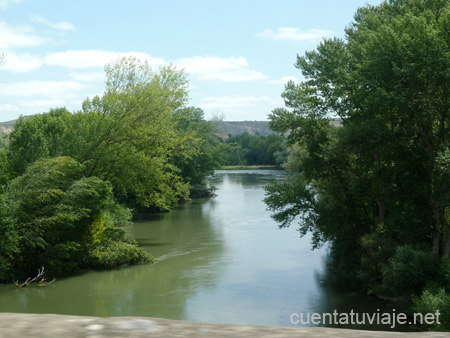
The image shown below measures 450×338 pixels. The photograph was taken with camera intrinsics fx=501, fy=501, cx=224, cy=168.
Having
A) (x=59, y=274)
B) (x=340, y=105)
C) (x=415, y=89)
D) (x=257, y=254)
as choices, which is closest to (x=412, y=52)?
(x=415, y=89)

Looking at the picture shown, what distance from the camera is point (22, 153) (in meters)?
24.2

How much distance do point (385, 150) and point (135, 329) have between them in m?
17.8

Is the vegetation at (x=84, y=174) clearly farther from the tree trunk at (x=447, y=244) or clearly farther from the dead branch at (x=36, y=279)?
the tree trunk at (x=447, y=244)

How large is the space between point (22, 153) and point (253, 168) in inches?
3048

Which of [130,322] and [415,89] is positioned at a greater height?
[415,89]

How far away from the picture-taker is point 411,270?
15.9 meters

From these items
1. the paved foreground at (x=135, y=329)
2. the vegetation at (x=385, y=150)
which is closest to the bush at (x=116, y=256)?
the vegetation at (x=385, y=150)

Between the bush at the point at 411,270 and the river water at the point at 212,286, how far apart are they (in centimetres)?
157

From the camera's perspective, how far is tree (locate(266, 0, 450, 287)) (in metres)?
17.2

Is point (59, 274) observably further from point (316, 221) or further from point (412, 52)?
point (412, 52)

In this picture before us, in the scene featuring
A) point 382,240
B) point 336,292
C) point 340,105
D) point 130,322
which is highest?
point 340,105

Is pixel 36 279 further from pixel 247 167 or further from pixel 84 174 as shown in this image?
pixel 247 167

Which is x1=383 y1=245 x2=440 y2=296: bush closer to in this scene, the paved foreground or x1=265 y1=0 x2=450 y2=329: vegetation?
x1=265 y1=0 x2=450 y2=329: vegetation

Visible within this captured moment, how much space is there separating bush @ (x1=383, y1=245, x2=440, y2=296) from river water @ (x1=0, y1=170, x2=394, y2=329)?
1.57m
